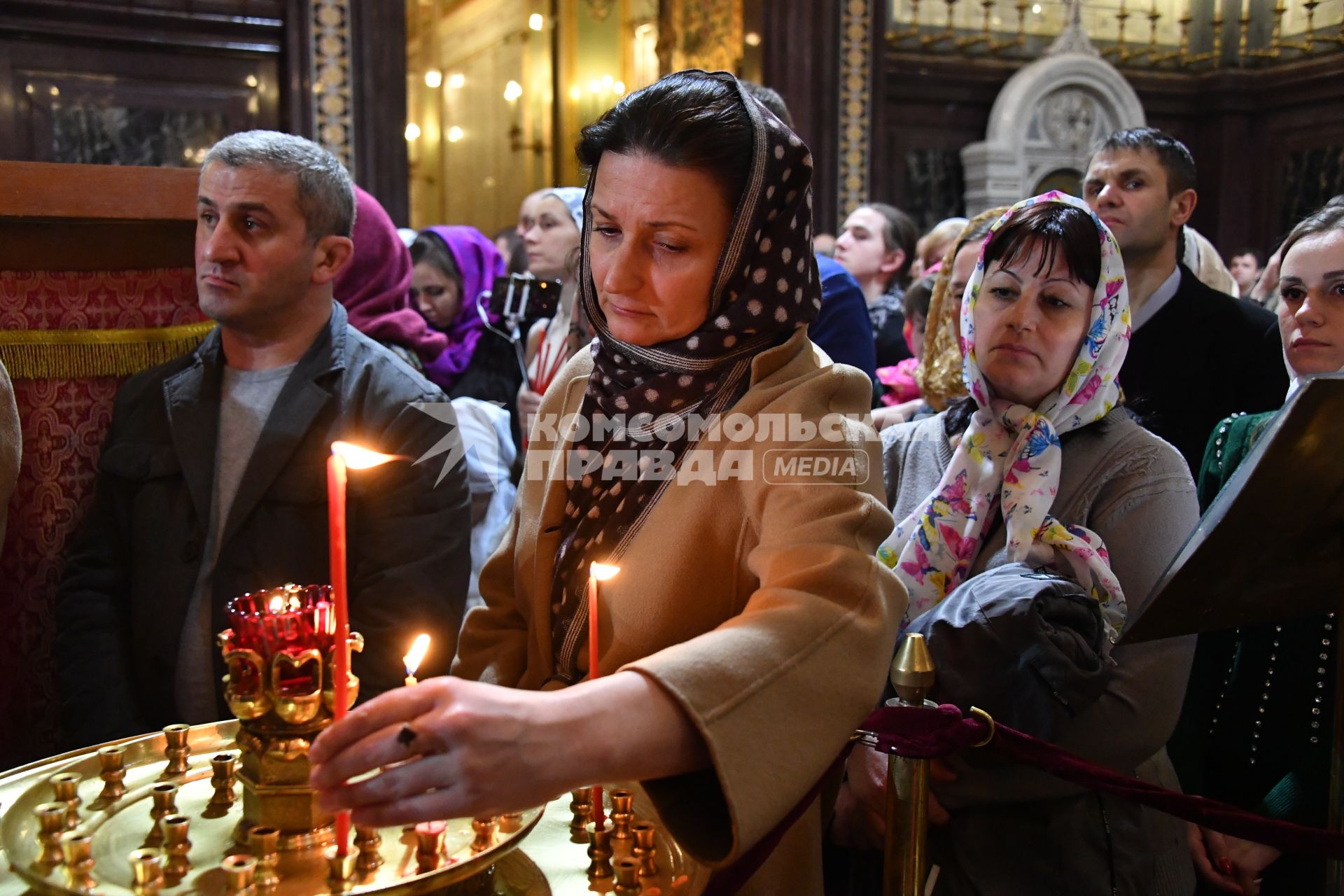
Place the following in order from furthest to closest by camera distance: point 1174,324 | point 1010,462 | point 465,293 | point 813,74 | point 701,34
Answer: point 701,34
point 813,74
point 465,293
point 1174,324
point 1010,462

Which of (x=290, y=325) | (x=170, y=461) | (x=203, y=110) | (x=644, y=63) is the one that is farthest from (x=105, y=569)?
(x=644, y=63)

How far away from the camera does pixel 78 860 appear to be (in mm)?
954

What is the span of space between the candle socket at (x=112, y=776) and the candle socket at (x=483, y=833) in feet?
1.25

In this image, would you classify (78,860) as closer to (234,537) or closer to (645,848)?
(645,848)

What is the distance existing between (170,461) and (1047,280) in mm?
1634

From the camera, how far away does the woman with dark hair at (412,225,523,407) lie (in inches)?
150

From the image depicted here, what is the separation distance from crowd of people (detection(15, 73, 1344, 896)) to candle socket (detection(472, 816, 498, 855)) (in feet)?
0.55

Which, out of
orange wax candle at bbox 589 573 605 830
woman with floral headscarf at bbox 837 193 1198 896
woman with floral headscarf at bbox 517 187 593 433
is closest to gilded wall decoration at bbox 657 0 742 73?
woman with floral headscarf at bbox 517 187 593 433

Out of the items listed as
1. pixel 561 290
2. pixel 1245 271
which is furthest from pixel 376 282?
pixel 1245 271

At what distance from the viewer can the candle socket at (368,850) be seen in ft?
3.09

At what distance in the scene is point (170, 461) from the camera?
2.05 meters

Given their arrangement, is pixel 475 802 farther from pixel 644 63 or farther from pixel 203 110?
pixel 644 63

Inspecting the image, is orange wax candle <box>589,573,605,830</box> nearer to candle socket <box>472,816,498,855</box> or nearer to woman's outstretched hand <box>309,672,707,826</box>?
candle socket <box>472,816,498,855</box>

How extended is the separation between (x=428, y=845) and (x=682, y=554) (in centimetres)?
42
